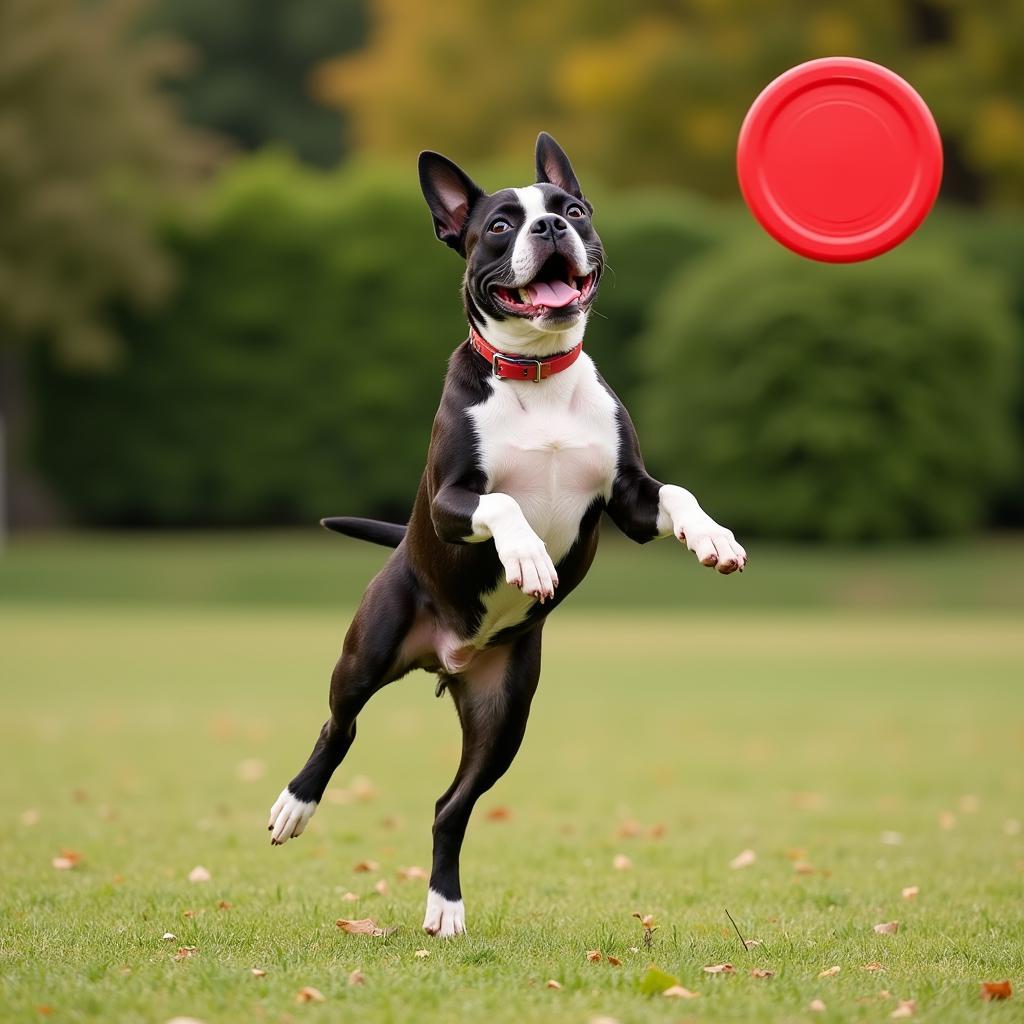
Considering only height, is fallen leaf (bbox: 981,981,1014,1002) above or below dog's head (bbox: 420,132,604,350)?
below

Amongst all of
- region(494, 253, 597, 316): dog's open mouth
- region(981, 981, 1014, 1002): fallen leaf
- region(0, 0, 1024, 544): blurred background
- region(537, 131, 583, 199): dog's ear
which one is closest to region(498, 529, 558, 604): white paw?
region(494, 253, 597, 316): dog's open mouth

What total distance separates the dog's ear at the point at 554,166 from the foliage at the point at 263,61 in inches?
1622

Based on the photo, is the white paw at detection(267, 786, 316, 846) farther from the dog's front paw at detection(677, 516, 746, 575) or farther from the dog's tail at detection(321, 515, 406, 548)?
the dog's front paw at detection(677, 516, 746, 575)

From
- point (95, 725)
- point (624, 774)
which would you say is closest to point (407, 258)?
point (95, 725)

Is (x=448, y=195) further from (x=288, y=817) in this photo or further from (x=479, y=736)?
(x=288, y=817)

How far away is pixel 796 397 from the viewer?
83.7 ft

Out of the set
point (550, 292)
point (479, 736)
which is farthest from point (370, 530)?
point (550, 292)

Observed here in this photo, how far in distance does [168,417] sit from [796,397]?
10.7m

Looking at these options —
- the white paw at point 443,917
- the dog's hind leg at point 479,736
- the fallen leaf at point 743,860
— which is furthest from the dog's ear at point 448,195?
the fallen leaf at point 743,860

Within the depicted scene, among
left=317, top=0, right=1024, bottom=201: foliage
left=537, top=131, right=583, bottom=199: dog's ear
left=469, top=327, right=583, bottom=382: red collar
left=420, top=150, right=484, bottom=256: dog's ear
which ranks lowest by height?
left=469, top=327, right=583, bottom=382: red collar

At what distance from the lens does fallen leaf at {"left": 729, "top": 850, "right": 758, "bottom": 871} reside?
22.9 feet

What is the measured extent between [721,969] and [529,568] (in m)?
1.26

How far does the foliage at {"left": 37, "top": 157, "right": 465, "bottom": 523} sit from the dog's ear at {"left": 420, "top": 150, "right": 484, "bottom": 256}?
22.4 m

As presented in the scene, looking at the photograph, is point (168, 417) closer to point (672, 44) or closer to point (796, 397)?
point (796, 397)
